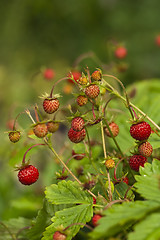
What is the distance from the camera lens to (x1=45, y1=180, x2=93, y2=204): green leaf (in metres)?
1.04

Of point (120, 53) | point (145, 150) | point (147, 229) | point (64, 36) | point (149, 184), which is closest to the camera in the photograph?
point (147, 229)

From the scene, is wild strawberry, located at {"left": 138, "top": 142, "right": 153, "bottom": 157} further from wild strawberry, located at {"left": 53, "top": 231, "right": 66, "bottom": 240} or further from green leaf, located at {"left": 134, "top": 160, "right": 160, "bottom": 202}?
wild strawberry, located at {"left": 53, "top": 231, "right": 66, "bottom": 240}

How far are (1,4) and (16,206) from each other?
4409mm

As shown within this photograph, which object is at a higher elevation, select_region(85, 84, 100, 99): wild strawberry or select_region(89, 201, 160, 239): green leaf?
select_region(85, 84, 100, 99): wild strawberry

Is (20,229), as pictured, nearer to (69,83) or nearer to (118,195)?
(118,195)

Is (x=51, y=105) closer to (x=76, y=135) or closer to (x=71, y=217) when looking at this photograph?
(x=76, y=135)

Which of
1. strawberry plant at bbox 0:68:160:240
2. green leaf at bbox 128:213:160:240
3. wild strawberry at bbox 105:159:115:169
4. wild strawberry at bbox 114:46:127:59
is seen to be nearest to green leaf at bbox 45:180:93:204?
strawberry plant at bbox 0:68:160:240

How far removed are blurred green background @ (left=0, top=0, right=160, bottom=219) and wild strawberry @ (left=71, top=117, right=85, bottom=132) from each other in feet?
11.4

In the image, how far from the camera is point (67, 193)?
1.07 meters

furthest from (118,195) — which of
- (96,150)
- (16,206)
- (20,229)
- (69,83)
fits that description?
(16,206)

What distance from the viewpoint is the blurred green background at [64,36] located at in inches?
195

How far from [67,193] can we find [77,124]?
8.1 inches

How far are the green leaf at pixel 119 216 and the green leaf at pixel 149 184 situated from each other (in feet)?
0.07

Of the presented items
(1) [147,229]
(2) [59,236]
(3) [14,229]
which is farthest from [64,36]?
(1) [147,229]
